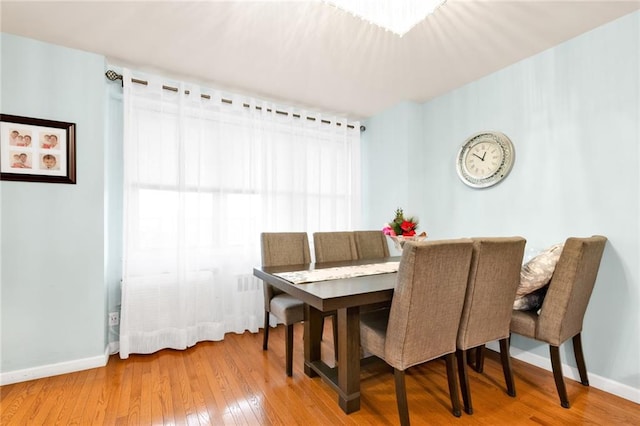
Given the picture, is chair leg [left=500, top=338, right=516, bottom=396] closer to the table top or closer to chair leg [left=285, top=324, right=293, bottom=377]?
the table top

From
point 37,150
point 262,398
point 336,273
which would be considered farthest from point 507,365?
point 37,150

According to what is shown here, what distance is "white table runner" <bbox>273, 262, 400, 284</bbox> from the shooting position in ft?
6.28

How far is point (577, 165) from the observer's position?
2.20 m

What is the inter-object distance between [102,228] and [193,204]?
73cm

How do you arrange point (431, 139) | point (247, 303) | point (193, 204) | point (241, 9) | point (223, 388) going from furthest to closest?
point (431, 139) < point (247, 303) < point (193, 204) < point (223, 388) < point (241, 9)

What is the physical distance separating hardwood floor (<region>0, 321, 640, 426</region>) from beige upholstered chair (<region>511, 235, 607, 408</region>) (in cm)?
26

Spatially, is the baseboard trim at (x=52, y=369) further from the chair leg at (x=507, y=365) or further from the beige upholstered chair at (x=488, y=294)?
the chair leg at (x=507, y=365)

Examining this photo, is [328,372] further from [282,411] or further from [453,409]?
[453,409]

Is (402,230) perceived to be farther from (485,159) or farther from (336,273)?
(485,159)

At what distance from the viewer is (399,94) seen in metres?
3.21

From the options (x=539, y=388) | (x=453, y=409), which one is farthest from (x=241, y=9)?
(x=539, y=388)

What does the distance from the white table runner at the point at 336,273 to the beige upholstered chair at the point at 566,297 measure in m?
0.95

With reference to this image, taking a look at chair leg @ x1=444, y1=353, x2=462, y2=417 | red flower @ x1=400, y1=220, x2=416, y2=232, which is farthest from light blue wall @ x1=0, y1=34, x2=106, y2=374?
chair leg @ x1=444, y1=353, x2=462, y2=417

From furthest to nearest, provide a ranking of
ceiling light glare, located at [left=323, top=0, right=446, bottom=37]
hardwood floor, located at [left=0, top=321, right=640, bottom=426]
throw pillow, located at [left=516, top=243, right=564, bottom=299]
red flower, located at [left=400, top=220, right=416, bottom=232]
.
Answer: red flower, located at [left=400, top=220, right=416, bottom=232]
throw pillow, located at [left=516, top=243, right=564, bottom=299]
hardwood floor, located at [left=0, top=321, right=640, bottom=426]
ceiling light glare, located at [left=323, top=0, right=446, bottom=37]
